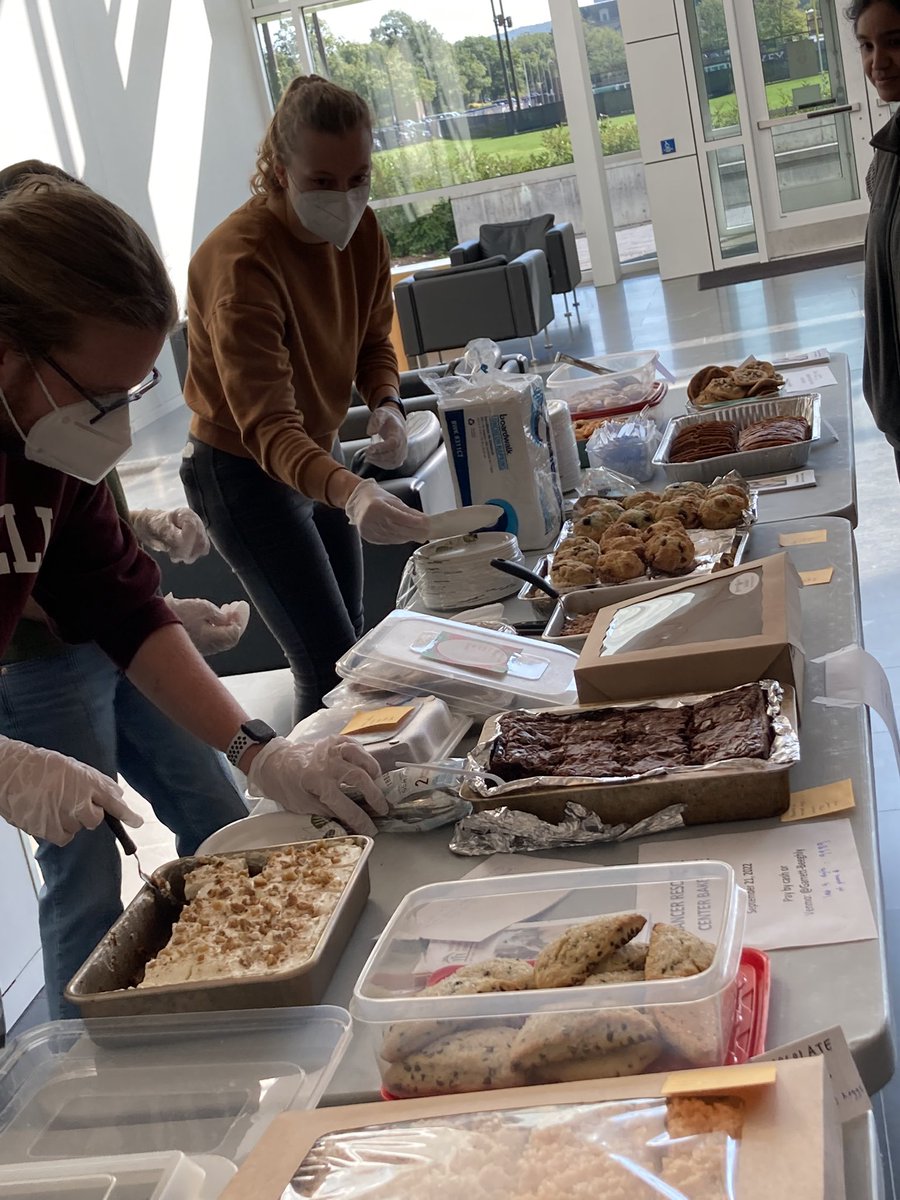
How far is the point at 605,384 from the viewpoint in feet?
9.69

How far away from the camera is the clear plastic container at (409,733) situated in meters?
1.38

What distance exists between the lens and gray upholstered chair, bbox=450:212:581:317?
9.22 meters

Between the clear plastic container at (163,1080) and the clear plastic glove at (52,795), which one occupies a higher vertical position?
the clear plastic glove at (52,795)

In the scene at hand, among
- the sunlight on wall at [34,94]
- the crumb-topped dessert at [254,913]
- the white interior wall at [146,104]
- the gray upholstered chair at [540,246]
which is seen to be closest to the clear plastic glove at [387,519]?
the crumb-topped dessert at [254,913]

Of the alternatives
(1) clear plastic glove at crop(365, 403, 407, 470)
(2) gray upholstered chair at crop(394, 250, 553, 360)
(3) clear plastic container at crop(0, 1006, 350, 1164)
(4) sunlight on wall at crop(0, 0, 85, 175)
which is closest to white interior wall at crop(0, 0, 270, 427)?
(4) sunlight on wall at crop(0, 0, 85, 175)

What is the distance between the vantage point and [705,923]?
3.06 feet

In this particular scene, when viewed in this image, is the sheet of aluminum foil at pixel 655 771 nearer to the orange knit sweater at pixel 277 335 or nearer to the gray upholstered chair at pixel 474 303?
the orange knit sweater at pixel 277 335

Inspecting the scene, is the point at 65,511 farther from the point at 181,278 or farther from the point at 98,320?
the point at 181,278

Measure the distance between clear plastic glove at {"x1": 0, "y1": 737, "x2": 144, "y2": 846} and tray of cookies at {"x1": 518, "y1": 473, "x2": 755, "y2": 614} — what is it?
80cm

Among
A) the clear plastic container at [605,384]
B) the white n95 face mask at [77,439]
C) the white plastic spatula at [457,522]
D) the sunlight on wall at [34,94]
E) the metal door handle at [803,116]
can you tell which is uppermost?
the sunlight on wall at [34,94]

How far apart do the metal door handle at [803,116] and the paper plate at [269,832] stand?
9.72 m

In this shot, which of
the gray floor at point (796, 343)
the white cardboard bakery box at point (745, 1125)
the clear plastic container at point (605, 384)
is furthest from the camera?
the clear plastic container at point (605, 384)

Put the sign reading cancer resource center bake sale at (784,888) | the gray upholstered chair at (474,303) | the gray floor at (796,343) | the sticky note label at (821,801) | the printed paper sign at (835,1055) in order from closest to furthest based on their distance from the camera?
the printed paper sign at (835,1055)
the sign reading cancer resource center bake sale at (784,888)
the sticky note label at (821,801)
the gray floor at (796,343)
the gray upholstered chair at (474,303)

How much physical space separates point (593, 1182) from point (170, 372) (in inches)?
364
